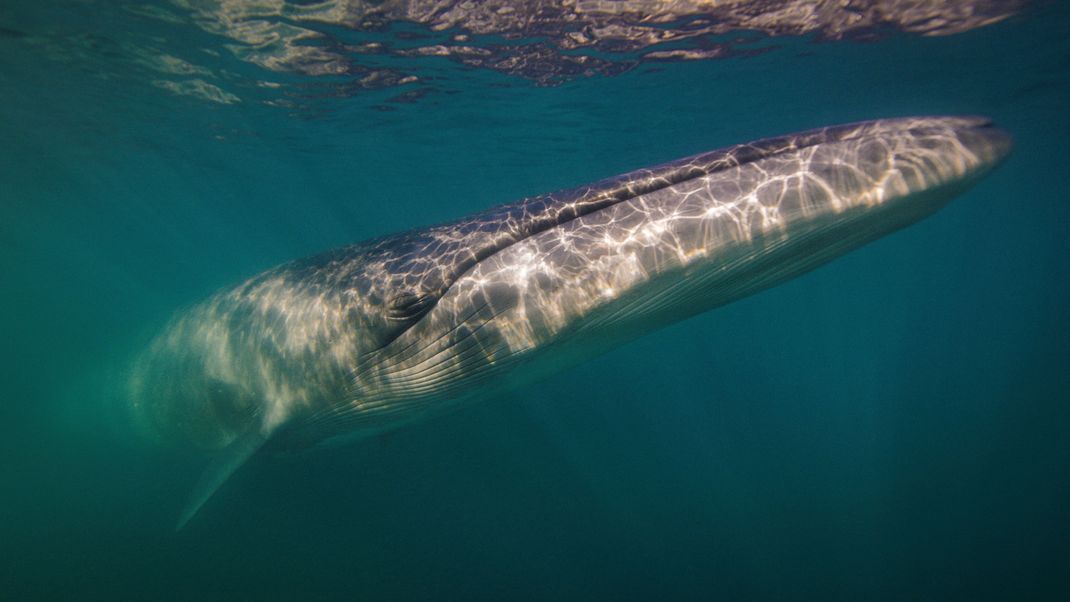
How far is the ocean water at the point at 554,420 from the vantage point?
31.1ft

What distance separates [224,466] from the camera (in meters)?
A: 5.39

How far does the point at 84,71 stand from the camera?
16.7 metres

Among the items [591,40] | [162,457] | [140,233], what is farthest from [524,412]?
[140,233]

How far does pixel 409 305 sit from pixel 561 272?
1.38 m

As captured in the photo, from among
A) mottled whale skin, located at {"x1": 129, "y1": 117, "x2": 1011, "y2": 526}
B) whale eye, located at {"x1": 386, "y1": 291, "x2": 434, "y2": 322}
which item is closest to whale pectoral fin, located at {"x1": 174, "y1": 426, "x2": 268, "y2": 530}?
mottled whale skin, located at {"x1": 129, "y1": 117, "x2": 1011, "y2": 526}

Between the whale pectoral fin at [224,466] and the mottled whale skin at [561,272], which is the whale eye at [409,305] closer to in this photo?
the mottled whale skin at [561,272]

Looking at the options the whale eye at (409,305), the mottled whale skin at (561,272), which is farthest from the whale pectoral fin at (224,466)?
the whale eye at (409,305)

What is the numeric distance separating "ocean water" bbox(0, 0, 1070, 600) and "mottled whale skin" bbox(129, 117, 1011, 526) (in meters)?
4.10

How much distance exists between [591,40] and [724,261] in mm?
13644

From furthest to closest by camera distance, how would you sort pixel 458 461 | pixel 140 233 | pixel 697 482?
1. pixel 140 233
2. pixel 697 482
3. pixel 458 461

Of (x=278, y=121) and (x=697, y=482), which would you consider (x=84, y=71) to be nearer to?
(x=278, y=121)

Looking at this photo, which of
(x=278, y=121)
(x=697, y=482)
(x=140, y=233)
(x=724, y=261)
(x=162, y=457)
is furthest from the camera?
(x=140, y=233)

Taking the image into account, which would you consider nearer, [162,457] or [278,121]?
[162,457]

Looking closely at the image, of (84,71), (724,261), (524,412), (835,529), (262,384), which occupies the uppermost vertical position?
(84,71)
